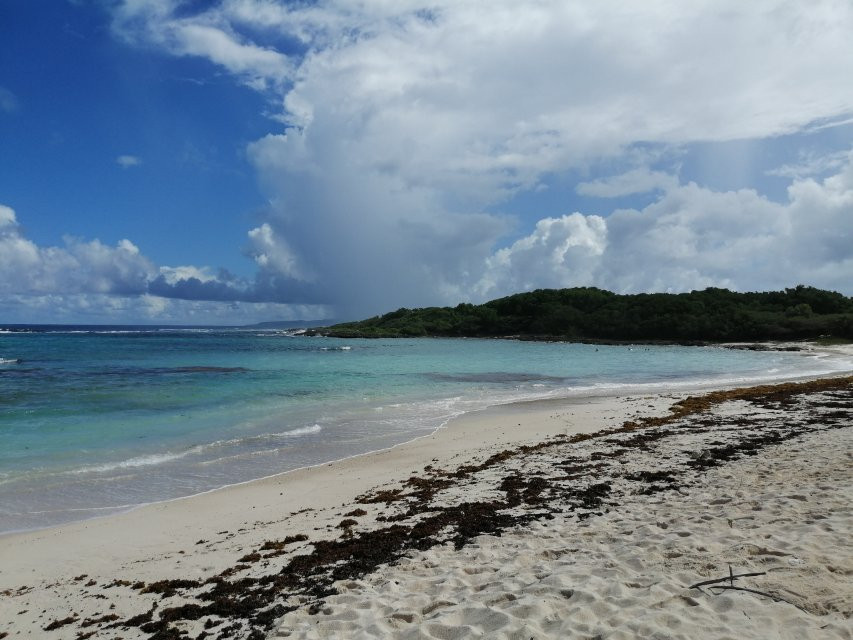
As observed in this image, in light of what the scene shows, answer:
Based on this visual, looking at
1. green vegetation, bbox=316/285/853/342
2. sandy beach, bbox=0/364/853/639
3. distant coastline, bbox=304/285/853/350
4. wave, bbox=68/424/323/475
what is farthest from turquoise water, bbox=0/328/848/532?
green vegetation, bbox=316/285/853/342

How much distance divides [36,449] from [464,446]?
1188cm

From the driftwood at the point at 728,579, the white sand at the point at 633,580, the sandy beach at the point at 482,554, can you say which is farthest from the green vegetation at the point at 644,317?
the driftwood at the point at 728,579

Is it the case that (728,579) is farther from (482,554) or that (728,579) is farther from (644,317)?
(644,317)

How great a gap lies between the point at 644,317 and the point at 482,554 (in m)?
109

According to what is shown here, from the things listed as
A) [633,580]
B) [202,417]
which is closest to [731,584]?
[633,580]

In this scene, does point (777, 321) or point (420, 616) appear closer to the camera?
point (420, 616)

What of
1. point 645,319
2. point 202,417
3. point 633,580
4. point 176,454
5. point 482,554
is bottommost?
point 176,454

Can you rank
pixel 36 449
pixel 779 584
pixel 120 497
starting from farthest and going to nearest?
pixel 36 449 < pixel 120 497 < pixel 779 584

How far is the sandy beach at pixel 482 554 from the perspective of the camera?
4.68 m

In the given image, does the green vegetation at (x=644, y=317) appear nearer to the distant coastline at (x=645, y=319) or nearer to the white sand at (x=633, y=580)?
the distant coastline at (x=645, y=319)

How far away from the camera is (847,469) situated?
8.88 metres

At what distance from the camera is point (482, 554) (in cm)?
648

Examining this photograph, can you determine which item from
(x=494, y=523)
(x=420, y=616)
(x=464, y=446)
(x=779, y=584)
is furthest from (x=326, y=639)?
(x=464, y=446)

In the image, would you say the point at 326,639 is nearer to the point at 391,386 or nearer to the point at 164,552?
the point at 164,552
